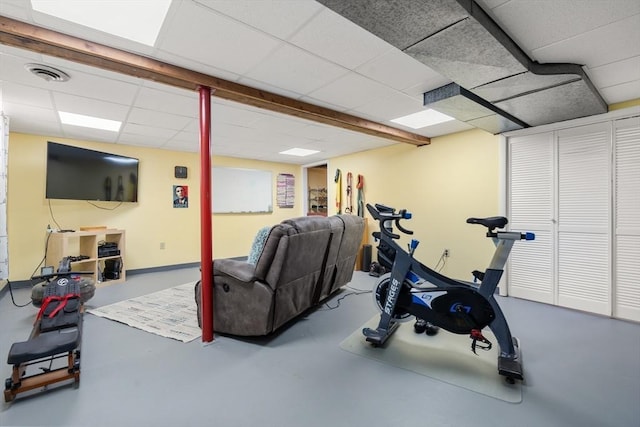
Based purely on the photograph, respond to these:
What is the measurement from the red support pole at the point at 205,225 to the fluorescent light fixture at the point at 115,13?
0.69 m

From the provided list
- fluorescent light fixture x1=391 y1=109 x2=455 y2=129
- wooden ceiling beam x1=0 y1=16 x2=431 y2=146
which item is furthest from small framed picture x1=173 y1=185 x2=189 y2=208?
fluorescent light fixture x1=391 y1=109 x2=455 y2=129

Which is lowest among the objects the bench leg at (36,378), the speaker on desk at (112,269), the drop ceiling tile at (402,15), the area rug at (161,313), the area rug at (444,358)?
the area rug at (444,358)

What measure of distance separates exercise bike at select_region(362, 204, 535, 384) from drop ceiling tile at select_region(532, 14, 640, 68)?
1263 mm

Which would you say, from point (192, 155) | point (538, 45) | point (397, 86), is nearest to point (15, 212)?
point (192, 155)

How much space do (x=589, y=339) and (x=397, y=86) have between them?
2931mm

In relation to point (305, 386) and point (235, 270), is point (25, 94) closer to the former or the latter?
point (235, 270)

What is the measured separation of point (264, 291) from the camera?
239 cm

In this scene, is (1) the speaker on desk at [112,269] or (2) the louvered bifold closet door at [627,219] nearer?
(2) the louvered bifold closet door at [627,219]

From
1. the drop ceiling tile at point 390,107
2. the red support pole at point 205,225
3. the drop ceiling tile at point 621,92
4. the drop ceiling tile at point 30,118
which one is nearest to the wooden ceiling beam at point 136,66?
the red support pole at point 205,225

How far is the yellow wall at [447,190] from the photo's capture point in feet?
13.4

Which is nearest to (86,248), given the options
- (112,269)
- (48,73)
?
(112,269)

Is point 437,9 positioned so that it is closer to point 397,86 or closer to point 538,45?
point 538,45

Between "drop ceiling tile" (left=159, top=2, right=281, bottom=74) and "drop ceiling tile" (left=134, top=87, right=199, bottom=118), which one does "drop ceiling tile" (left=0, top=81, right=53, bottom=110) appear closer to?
"drop ceiling tile" (left=134, top=87, right=199, bottom=118)

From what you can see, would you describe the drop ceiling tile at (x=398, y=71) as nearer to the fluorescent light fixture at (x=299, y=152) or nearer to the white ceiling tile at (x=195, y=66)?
the white ceiling tile at (x=195, y=66)
